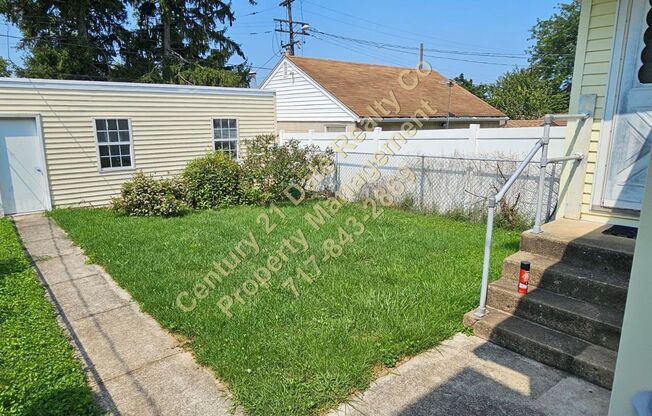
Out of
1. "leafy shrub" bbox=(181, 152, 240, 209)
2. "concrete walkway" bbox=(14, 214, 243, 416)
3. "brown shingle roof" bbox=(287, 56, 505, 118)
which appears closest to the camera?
"concrete walkway" bbox=(14, 214, 243, 416)

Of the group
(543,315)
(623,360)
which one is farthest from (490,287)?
(623,360)

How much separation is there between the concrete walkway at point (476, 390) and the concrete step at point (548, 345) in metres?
0.06

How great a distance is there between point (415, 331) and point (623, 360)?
2007 millimetres

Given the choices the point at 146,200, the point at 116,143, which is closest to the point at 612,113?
the point at 146,200

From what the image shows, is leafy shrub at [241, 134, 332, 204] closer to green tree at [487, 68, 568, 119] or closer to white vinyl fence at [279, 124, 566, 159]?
white vinyl fence at [279, 124, 566, 159]

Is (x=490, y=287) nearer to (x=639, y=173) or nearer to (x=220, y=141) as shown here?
(x=639, y=173)

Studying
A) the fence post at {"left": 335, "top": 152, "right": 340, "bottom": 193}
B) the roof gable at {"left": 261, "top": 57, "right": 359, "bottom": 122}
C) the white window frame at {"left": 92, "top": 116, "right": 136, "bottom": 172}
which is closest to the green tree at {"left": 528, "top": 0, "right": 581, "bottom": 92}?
the roof gable at {"left": 261, "top": 57, "right": 359, "bottom": 122}

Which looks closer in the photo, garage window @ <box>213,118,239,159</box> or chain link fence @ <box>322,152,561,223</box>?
chain link fence @ <box>322,152,561,223</box>

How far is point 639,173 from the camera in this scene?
3.71 metres

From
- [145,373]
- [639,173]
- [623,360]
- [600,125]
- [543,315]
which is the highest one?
[600,125]

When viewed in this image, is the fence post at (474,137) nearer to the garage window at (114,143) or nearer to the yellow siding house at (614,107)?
the yellow siding house at (614,107)

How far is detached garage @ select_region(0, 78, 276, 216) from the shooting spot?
28.1ft

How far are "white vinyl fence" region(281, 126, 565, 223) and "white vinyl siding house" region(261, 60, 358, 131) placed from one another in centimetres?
364

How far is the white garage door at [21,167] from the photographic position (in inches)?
333
